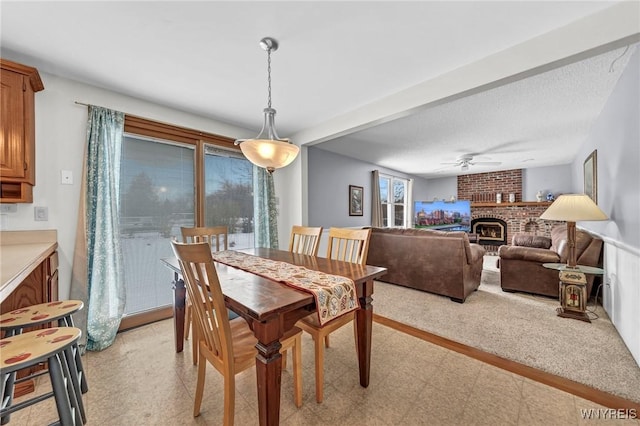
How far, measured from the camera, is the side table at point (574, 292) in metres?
2.56

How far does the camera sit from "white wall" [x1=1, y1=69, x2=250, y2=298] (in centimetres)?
206

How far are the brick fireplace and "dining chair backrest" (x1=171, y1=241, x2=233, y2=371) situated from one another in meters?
7.77

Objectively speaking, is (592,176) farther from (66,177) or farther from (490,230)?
(66,177)

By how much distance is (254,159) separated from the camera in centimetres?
183

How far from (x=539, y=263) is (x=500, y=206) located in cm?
432

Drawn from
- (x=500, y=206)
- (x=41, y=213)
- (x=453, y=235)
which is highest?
(x=500, y=206)

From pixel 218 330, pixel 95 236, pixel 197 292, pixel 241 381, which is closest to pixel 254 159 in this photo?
pixel 197 292

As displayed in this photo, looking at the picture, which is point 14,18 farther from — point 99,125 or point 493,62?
point 493,62

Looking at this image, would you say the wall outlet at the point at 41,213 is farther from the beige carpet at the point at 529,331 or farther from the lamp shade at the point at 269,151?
the beige carpet at the point at 529,331

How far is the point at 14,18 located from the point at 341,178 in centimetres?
431

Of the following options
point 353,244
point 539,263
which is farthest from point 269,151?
point 539,263

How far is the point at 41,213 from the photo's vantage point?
2064 mm

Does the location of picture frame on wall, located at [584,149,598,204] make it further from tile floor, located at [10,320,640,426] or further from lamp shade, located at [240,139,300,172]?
lamp shade, located at [240,139,300,172]

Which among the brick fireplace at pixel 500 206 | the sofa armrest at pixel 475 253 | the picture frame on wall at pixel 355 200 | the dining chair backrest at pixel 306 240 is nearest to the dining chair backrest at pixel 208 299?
the dining chair backrest at pixel 306 240
